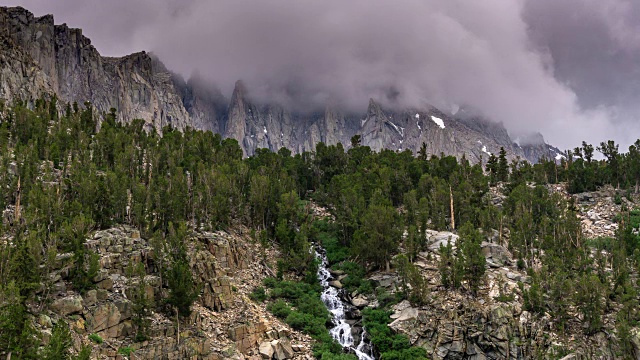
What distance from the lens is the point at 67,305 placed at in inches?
1310

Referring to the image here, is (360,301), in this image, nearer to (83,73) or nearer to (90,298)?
(90,298)

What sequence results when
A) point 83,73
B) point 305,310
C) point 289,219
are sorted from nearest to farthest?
point 305,310
point 289,219
point 83,73

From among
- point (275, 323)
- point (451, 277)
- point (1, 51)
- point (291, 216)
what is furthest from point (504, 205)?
point (1, 51)

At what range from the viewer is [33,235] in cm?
3428

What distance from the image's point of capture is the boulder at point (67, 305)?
32750 millimetres

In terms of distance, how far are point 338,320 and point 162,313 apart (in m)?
19.3

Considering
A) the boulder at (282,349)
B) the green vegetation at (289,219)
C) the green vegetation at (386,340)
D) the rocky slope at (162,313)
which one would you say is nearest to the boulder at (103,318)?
the rocky slope at (162,313)

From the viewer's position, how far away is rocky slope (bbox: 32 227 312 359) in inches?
1323

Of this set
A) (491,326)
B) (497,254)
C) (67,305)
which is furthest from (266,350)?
(497,254)

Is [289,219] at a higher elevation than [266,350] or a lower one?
higher

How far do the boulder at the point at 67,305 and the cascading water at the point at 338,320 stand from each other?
2456 centimetres

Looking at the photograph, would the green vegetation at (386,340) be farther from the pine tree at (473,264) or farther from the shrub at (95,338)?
the shrub at (95,338)

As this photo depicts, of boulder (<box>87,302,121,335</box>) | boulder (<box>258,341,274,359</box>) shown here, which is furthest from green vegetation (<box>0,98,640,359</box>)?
boulder (<box>258,341,274,359</box>)

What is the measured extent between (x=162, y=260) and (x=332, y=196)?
36.1 metres
